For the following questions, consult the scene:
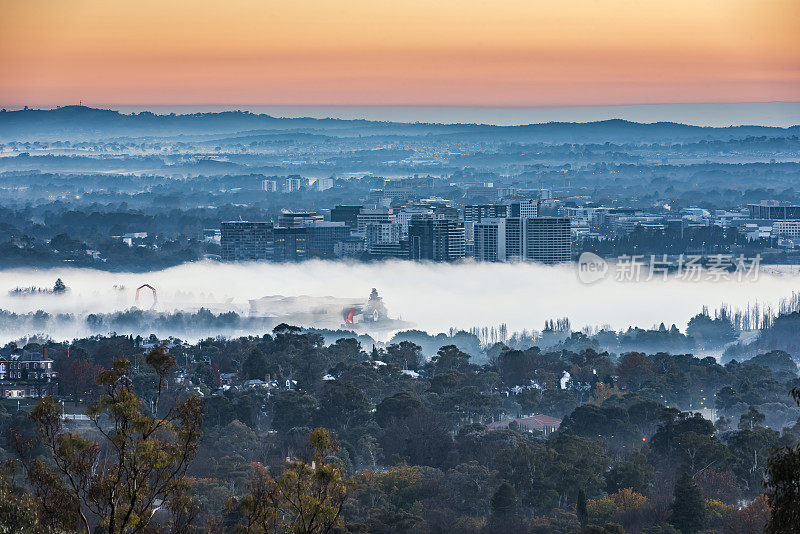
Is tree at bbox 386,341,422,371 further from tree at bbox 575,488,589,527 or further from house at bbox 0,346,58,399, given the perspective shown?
tree at bbox 575,488,589,527

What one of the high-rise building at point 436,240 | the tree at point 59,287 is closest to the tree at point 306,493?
the tree at point 59,287

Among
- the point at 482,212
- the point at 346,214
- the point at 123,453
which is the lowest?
the point at 346,214

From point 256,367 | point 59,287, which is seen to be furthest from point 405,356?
point 59,287

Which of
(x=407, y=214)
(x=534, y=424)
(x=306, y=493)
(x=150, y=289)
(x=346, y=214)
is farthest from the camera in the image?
(x=346, y=214)

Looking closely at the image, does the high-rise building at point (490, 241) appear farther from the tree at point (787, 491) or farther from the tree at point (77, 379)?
the tree at point (787, 491)

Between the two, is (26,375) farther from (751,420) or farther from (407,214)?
(407,214)

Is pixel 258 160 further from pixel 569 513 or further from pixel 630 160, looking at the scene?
pixel 569 513
